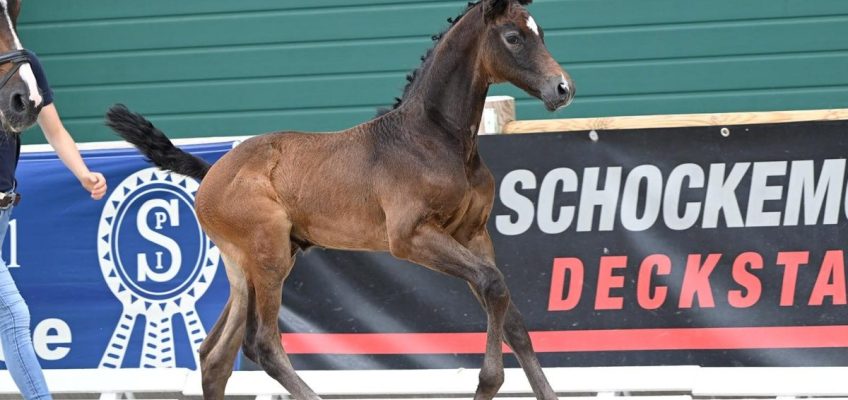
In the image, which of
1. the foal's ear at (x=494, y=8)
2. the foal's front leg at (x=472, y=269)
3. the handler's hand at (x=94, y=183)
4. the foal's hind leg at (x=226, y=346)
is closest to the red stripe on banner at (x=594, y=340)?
the foal's hind leg at (x=226, y=346)

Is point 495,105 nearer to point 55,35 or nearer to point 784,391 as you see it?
point 784,391

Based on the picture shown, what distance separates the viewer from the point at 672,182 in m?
6.27

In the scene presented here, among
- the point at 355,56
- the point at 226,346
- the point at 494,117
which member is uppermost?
the point at 355,56

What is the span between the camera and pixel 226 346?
225 inches

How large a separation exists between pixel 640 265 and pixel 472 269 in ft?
4.92

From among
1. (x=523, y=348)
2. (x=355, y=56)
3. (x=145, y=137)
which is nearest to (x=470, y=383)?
(x=523, y=348)

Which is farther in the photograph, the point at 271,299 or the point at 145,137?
the point at 145,137

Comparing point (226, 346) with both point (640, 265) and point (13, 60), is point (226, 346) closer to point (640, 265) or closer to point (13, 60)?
point (13, 60)

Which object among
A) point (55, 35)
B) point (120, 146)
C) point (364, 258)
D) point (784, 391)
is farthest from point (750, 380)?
point (55, 35)

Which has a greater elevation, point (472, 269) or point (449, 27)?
point (449, 27)

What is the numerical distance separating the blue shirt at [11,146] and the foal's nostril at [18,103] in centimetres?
50

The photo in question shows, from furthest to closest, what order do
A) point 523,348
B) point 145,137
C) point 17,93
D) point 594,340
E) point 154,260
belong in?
point 154,260, point 594,340, point 145,137, point 523,348, point 17,93

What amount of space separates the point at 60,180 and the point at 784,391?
392 centimetres

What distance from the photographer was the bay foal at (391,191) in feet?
16.8
